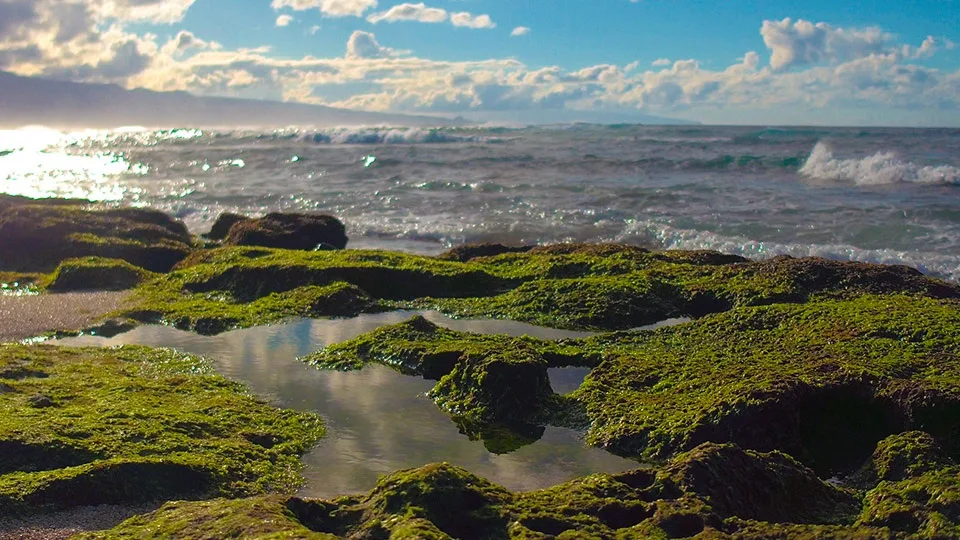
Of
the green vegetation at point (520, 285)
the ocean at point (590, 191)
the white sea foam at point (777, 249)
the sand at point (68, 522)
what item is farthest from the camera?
the ocean at point (590, 191)

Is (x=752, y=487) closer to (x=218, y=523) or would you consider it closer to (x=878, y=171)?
(x=218, y=523)

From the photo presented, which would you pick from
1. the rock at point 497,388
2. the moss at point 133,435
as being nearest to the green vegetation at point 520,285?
the moss at point 133,435

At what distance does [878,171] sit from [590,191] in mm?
11312

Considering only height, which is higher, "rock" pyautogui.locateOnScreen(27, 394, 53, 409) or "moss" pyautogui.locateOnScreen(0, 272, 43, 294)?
"rock" pyautogui.locateOnScreen(27, 394, 53, 409)

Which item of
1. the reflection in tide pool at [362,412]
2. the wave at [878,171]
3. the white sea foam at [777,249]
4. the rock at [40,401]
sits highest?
the wave at [878,171]

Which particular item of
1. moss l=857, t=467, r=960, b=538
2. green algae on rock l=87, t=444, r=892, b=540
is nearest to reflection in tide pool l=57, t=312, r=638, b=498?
green algae on rock l=87, t=444, r=892, b=540

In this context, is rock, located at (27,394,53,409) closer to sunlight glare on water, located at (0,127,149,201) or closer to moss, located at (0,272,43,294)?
moss, located at (0,272,43,294)

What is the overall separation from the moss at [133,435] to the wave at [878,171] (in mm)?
27964

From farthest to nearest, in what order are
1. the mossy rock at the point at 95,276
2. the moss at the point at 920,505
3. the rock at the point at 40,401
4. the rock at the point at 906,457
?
the mossy rock at the point at 95,276, the rock at the point at 40,401, the rock at the point at 906,457, the moss at the point at 920,505

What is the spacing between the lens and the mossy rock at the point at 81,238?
13445 mm

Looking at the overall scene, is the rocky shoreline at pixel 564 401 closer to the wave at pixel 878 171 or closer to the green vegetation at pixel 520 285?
the green vegetation at pixel 520 285

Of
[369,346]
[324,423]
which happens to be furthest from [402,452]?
[369,346]

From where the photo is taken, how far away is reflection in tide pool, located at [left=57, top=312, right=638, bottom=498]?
5.39 metres

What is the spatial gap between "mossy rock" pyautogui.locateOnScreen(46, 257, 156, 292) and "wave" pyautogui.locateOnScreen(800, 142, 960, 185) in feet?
83.1
